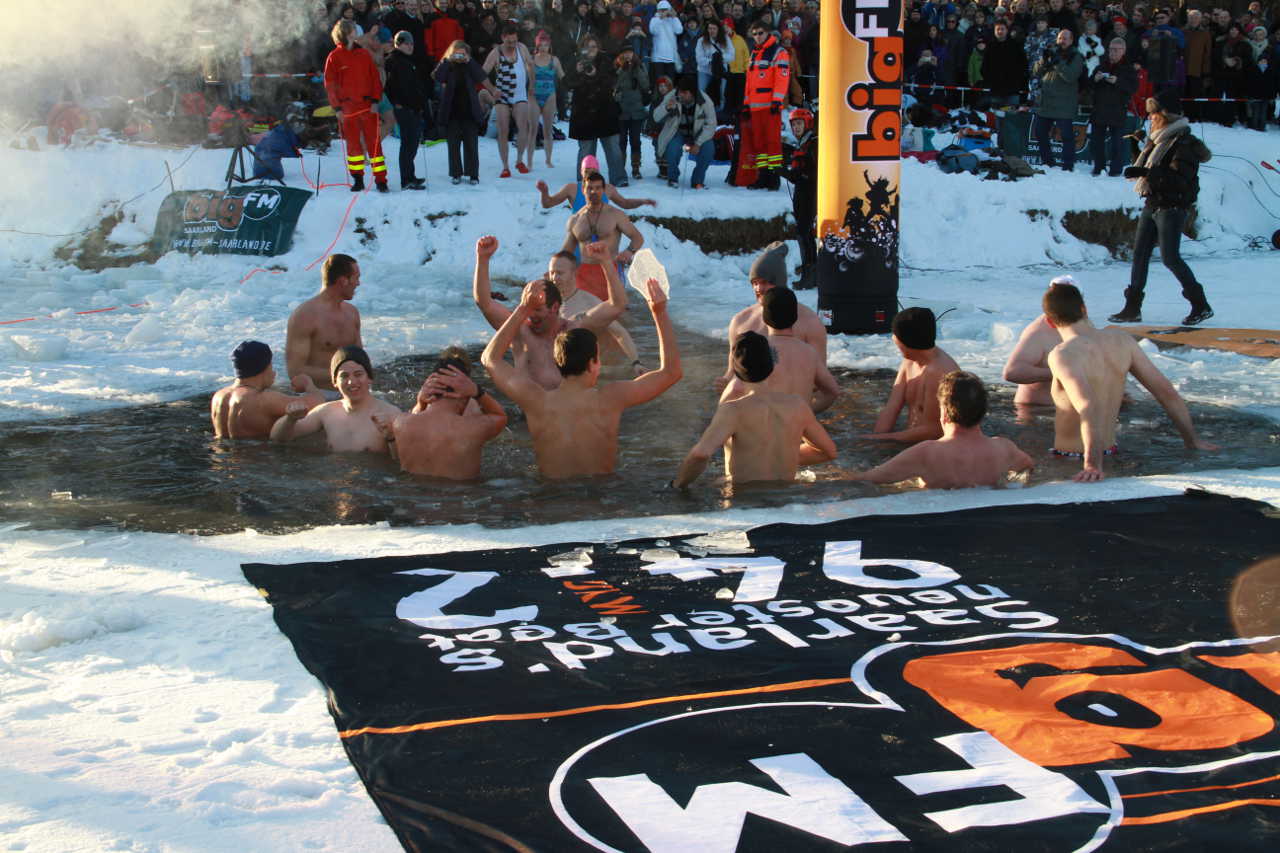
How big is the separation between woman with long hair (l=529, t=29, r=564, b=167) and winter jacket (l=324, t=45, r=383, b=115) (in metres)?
2.07

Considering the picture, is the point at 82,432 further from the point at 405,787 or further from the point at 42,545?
the point at 405,787

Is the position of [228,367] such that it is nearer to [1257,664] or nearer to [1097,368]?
[1097,368]

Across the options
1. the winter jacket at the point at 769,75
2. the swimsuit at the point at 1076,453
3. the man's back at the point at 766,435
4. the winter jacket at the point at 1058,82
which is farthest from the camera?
the winter jacket at the point at 1058,82

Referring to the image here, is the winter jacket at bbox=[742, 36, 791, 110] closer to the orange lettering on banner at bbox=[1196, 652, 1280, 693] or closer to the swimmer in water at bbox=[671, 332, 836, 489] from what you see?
the swimmer in water at bbox=[671, 332, 836, 489]

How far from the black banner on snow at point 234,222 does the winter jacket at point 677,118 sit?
4.20m

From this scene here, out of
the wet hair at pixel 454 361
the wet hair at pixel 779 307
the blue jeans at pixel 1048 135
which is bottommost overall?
the wet hair at pixel 454 361

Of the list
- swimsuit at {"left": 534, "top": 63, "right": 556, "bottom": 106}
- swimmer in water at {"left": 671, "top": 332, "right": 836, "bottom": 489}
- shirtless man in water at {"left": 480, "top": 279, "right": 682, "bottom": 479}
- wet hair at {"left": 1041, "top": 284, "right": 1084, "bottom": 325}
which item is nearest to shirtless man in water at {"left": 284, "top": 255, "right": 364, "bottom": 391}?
shirtless man in water at {"left": 480, "top": 279, "right": 682, "bottom": 479}

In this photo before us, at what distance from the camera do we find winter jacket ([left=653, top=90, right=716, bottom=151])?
14883 mm

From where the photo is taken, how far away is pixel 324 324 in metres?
7.92

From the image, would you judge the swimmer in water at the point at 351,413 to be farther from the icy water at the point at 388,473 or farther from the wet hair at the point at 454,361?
the wet hair at the point at 454,361

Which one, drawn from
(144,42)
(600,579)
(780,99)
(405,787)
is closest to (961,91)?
(780,99)

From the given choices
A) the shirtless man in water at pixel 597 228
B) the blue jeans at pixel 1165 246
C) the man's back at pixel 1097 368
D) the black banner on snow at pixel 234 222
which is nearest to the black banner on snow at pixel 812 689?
the man's back at pixel 1097 368

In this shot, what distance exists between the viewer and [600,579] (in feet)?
14.1

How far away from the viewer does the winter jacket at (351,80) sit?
→ 1355 centimetres
